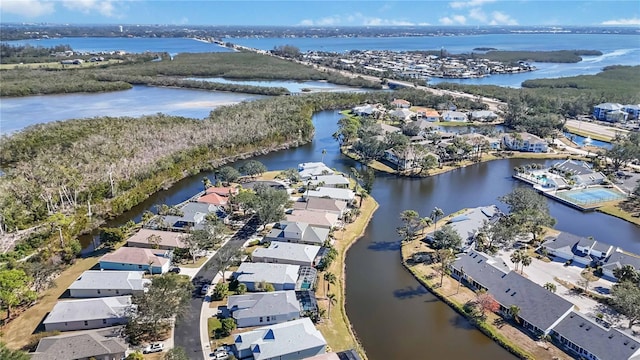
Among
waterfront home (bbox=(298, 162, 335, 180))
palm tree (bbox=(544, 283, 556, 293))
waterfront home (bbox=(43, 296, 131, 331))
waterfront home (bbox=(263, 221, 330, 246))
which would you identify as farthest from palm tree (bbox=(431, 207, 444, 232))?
waterfront home (bbox=(43, 296, 131, 331))

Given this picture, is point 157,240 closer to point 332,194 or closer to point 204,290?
point 204,290

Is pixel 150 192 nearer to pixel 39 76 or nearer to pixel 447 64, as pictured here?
pixel 39 76

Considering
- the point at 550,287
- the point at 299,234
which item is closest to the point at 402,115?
the point at 299,234

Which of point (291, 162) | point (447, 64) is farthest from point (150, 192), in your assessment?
point (447, 64)

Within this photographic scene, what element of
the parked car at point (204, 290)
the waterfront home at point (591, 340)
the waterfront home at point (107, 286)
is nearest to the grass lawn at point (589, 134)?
the waterfront home at point (591, 340)

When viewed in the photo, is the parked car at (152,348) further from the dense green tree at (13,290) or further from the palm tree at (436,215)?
the palm tree at (436,215)
